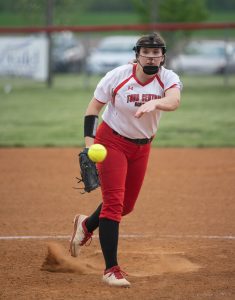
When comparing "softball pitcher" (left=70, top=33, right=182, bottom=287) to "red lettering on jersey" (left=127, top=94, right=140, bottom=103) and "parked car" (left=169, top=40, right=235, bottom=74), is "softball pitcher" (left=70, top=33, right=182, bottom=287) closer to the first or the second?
"red lettering on jersey" (left=127, top=94, right=140, bottom=103)

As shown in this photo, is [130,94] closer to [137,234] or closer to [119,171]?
[119,171]

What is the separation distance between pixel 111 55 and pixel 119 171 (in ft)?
73.3

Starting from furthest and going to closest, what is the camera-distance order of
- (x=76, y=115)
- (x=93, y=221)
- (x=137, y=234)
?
(x=76, y=115) < (x=137, y=234) < (x=93, y=221)

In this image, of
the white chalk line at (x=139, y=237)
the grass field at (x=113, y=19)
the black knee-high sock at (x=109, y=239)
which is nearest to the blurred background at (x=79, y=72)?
the white chalk line at (x=139, y=237)

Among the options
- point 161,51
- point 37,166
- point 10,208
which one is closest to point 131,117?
point 161,51

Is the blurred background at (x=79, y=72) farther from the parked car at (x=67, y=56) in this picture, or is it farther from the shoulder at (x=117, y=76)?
the shoulder at (x=117, y=76)

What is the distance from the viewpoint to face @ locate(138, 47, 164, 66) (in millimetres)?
5656

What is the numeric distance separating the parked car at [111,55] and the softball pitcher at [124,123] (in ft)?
64.4

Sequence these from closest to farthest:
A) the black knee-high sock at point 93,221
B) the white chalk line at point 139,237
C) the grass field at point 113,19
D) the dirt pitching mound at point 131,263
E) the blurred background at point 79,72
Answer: the dirt pitching mound at point 131,263, the black knee-high sock at point 93,221, the white chalk line at point 139,237, the blurred background at point 79,72, the grass field at point 113,19

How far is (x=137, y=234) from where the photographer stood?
297 inches

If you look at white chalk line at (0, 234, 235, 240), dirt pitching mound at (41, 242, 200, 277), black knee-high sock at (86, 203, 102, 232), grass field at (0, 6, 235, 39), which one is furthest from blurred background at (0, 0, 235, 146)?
grass field at (0, 6, 235, 39)

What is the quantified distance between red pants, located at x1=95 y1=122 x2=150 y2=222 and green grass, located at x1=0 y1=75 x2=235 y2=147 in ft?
24.9

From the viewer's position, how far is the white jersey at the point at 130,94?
576cm

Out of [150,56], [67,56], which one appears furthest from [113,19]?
[150,56]
